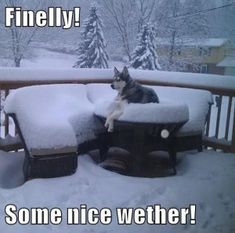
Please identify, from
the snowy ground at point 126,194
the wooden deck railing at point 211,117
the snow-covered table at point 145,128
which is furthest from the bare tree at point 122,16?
the snowy ground at point 126,194

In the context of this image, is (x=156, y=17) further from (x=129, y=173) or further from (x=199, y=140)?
(x=129, y=173)

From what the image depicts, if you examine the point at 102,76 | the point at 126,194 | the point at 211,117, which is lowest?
the point at 126,194

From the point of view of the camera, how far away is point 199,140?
2275mm

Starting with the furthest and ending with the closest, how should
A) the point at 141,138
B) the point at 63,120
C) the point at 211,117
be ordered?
the point at 211,117 < the point at 141,138 < the point at 63,120

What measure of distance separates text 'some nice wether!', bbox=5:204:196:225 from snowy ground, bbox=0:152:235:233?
23 millimetres

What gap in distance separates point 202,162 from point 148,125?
0.52m

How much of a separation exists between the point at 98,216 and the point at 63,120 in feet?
2.32

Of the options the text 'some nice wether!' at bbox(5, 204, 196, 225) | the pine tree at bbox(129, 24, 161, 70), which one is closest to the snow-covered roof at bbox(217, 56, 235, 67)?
the text 'some nice wether!' at bbox(5, 204, 196, 225)

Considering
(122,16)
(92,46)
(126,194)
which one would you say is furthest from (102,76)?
(122,16)

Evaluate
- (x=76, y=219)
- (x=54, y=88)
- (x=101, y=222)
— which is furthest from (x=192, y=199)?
(x=54, y=88)

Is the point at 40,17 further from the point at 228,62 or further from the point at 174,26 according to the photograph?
the point at 174,26

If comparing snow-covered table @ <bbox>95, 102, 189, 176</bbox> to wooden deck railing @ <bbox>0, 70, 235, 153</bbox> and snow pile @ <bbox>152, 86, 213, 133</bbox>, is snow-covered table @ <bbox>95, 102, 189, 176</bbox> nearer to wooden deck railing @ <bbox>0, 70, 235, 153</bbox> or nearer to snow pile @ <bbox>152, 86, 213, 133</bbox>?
snow pile @ <bbox>152, 86, 213, 133</bbox>

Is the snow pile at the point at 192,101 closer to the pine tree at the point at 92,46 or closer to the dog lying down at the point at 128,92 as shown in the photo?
the dog lying down at the point at 128,92

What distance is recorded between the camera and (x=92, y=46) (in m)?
4.30
